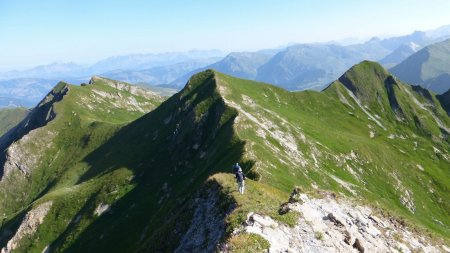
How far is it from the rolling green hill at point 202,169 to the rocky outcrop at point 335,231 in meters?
1.48

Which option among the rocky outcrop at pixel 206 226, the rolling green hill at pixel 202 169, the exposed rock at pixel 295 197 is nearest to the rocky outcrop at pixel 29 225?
the rolling green hill at pixel 202 169

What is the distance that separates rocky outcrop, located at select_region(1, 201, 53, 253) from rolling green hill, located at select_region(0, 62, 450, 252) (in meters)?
0.33

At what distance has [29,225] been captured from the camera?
117m

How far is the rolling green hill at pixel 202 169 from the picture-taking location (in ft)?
169

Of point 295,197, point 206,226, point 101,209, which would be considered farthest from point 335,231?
point 101,209

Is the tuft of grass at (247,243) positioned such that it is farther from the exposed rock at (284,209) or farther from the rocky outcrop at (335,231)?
the exposed rock at (284,209)

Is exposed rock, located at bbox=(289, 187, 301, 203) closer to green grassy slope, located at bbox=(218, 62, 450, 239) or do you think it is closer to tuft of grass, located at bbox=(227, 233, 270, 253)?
tuft of grass, located at bbox=(227, 233, 270, 253)

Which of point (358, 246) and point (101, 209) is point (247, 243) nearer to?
point (358, 246)

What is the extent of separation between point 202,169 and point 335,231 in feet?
207

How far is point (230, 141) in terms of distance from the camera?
300 ft

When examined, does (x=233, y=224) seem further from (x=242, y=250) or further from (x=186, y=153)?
(x=186, y=153)

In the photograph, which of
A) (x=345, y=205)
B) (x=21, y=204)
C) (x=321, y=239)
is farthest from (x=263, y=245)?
(x=21, y=204)

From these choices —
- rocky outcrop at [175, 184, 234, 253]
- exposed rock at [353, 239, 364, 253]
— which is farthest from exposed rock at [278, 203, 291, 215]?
exposed rock at [353, 239, 364, 253]

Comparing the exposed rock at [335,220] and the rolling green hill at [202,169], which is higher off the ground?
the exposed rock at [335,220]
